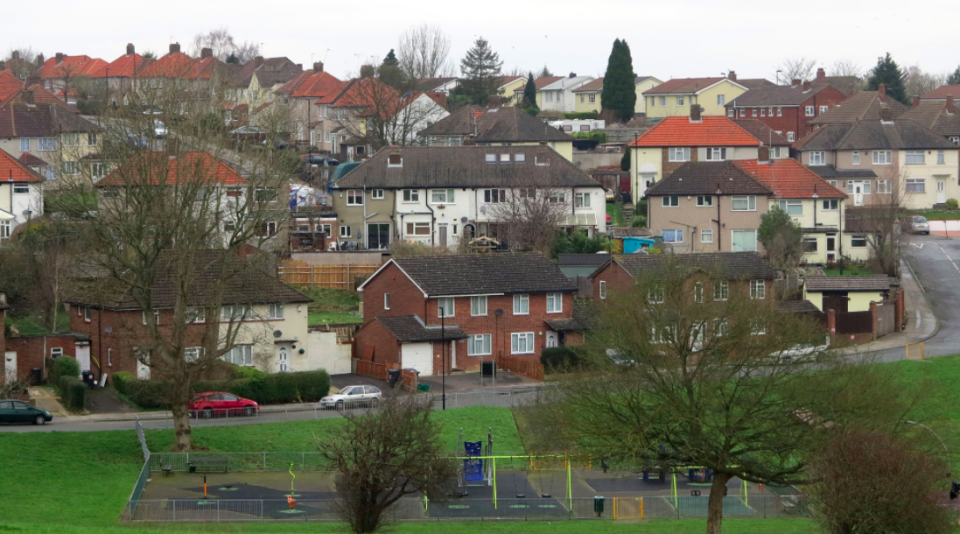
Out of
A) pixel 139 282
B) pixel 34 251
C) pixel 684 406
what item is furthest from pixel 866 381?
pixel 34 251

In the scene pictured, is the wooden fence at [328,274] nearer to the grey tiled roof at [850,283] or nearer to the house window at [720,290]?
the grey tiled roof at [850,283]

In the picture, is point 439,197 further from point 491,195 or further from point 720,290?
point 720,290

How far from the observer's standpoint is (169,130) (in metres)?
38.4

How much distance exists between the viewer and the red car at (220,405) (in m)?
45.0

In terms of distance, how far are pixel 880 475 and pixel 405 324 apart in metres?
32.3

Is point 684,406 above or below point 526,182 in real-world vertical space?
below

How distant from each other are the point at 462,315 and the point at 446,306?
0.92 meters

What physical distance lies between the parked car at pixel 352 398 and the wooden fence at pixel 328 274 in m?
16.6

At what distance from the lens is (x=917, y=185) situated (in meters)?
89.9

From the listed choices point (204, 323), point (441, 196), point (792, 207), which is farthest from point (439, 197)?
point (204, 323)

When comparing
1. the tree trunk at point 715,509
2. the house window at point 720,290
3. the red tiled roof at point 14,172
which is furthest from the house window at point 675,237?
the tree trunk at point 715,509

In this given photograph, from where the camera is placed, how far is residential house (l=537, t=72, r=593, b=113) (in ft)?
463

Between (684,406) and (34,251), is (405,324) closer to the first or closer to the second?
(34,251)

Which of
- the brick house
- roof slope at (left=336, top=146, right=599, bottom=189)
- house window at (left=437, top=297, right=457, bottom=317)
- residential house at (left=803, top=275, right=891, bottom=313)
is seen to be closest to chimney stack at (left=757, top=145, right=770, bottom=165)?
roof slope at (left=336, top=146, right=599, bottom=189)
